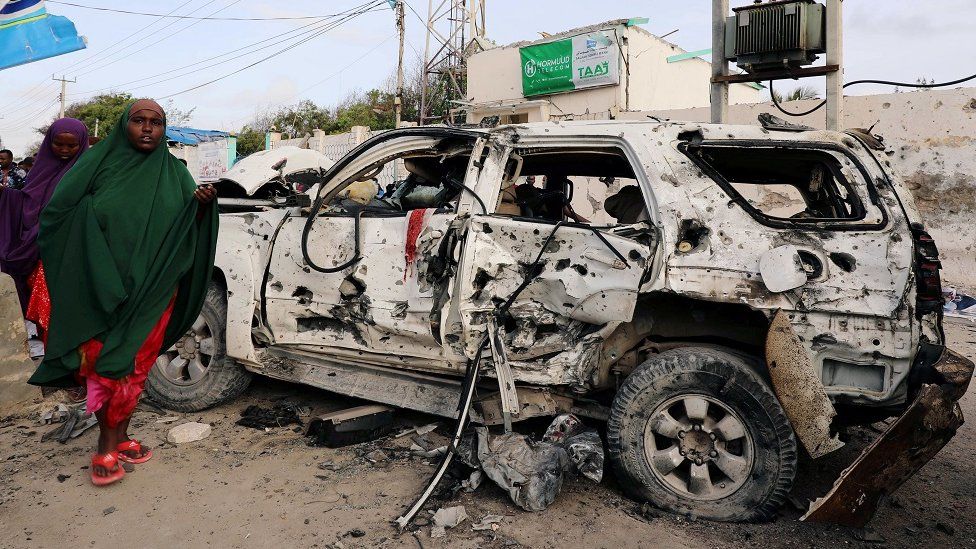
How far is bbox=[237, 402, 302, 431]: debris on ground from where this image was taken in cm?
395

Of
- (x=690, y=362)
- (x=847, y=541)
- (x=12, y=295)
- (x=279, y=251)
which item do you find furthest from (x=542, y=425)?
(x=12, y=295)

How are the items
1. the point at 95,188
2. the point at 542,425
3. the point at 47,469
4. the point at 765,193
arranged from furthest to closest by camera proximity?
the point at 765,193 → the point at 542,425 → the point at 47,469 → the point at 95,188

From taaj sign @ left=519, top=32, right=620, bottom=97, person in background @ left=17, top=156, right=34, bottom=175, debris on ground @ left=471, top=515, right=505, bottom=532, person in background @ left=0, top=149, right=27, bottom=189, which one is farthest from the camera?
taaj sign @ left=519, top=32, right=620, bottom=97

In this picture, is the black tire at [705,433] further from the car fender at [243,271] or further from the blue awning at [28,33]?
the blue awning at [28,33]

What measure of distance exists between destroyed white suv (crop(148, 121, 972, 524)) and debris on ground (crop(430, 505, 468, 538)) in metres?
0.54

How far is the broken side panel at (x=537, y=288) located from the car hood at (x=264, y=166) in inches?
81.7

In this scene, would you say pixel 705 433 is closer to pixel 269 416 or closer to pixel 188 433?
pixel 269 416

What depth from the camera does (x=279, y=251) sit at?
390cm

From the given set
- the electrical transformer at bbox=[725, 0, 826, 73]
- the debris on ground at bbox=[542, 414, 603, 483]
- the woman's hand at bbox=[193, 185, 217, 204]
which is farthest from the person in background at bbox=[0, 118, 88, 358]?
the electrical transformer at bbox=[725, 0, 826, 73]

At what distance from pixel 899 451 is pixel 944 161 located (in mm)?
7265

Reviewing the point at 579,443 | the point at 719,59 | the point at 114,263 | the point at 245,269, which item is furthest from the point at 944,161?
the point at 114,263

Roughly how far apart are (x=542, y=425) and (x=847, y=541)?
1.66 metres

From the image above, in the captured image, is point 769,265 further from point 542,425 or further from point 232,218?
point 232,218

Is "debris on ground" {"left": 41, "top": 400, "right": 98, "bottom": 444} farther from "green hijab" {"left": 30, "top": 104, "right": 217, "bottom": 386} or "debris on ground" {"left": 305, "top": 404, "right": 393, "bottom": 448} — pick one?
"debris on ground" {"left": 305, "top": 404, "right": 393, "bottom": 448}
